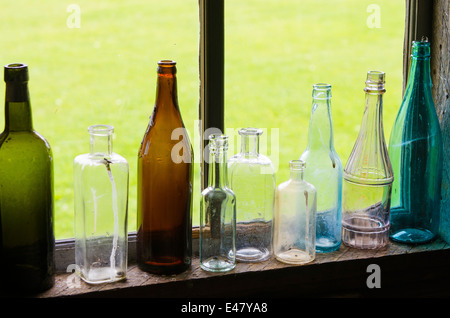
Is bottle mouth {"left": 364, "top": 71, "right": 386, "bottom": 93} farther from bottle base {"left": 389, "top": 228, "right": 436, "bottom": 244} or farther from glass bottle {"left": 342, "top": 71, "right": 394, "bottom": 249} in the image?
bottle base {"left": 389, "top": 228, "right": 436, "bottom": 244}

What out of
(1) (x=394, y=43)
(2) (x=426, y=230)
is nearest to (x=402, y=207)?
(2) (x=426, y=230)

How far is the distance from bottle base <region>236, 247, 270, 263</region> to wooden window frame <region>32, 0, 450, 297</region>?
0.01 m

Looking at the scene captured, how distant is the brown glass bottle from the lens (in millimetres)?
1005

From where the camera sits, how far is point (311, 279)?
109 centimetres

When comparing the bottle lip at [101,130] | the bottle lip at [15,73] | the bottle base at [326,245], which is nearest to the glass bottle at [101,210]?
the bottle lip at [101,130]

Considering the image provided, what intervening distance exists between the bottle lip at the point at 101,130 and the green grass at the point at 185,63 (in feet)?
0.27

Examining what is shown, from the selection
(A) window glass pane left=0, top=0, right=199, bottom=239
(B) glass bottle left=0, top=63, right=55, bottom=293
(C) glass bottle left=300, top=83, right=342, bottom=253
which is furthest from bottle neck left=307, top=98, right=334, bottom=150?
(B) glass bottle left=0, top=63, right=55, bottom=293

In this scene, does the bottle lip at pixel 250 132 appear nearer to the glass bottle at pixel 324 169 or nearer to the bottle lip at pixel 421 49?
the glass bottle at pixel 324 169

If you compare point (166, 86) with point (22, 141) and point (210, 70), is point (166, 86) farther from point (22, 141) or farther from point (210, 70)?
point (22, 141)

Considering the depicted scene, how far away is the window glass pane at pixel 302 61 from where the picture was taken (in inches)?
43.7

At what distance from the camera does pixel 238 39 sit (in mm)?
1098

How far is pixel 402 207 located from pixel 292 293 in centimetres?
27

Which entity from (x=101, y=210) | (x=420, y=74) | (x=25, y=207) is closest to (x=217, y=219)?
(x=101, y=210)

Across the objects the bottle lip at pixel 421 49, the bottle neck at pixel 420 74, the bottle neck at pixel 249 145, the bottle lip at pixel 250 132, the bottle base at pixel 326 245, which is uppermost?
the bottle lip at pixel 421 49
